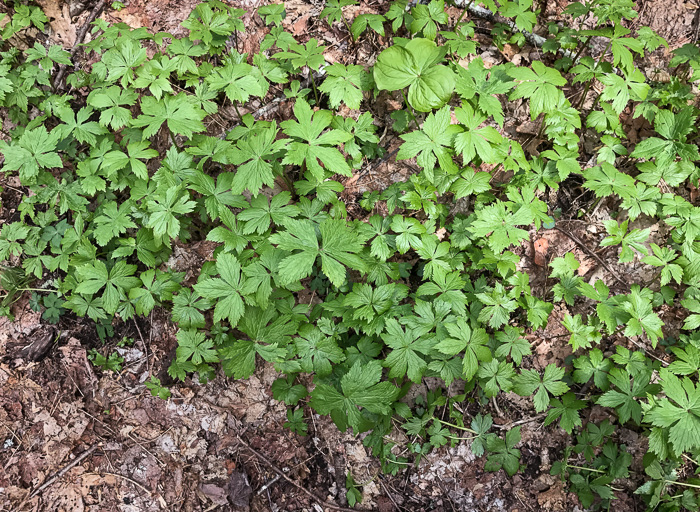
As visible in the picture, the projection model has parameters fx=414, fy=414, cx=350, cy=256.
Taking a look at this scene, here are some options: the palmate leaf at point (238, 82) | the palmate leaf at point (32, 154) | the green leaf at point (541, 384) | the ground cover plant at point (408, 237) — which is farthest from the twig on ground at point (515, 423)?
the palmate leaf at point (32, 154)

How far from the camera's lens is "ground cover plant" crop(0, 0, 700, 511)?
2562mm

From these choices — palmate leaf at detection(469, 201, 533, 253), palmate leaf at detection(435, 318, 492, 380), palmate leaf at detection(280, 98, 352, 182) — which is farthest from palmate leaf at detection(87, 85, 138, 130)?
palmate leaf at detection(435, 318, 492, 380)

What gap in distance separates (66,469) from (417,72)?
144 inches

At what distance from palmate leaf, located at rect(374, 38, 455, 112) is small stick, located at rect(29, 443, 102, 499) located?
3.30 metres

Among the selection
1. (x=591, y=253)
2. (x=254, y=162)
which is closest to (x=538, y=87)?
(x=591, y=253)

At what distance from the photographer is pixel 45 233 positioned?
11.2 ft

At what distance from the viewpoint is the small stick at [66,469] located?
2.93 metres

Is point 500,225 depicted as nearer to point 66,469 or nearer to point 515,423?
point 515,423

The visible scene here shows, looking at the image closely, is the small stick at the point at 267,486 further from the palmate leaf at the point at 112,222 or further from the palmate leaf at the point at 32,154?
the palmate leaf at the point at 32,154

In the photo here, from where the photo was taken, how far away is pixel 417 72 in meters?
2.62

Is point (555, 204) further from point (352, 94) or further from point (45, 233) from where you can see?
point (45, 233)

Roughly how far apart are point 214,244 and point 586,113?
3181mm

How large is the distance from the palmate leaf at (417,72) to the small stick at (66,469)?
130 inches

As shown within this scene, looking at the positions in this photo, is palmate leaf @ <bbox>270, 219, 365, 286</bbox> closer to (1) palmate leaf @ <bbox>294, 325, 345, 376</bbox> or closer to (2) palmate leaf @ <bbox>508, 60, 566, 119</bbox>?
(1) palmate leaf @ <bbox>294, 325, 345, 376</bbox>
